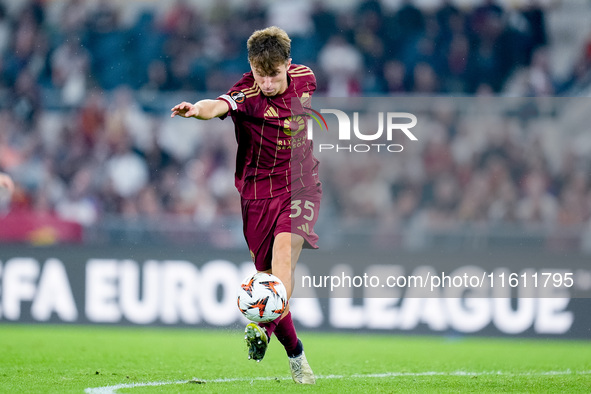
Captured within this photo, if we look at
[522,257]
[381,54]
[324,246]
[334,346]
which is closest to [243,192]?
[334,346]

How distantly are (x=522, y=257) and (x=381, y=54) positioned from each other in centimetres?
358

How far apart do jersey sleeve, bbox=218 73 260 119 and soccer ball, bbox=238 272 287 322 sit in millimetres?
1001

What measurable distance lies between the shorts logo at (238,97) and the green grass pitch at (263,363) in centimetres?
167

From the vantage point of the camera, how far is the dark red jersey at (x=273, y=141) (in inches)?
209

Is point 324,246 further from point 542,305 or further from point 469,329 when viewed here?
point 542,305

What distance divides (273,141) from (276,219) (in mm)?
478

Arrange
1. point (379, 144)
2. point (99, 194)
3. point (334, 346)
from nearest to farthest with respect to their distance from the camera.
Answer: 1. point (334, 346)
2. point (379, 144)
3. point (99, 194)

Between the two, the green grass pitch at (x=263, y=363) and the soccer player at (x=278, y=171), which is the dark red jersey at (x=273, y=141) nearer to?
the soccer player at (x=278, y=171)

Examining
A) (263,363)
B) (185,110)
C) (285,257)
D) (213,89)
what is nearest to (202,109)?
(185,110)

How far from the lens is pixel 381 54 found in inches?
448

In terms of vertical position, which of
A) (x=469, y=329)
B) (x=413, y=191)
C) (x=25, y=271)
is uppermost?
(x=413, y=191)

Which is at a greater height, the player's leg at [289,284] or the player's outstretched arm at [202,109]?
the player's outstretched arm at [202,109]

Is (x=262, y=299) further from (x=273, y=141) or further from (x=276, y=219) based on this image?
(x=273, y=141)

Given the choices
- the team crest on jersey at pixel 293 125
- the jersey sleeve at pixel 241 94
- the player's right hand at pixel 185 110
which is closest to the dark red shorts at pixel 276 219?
the team crest on jersey at pixel 293 125
